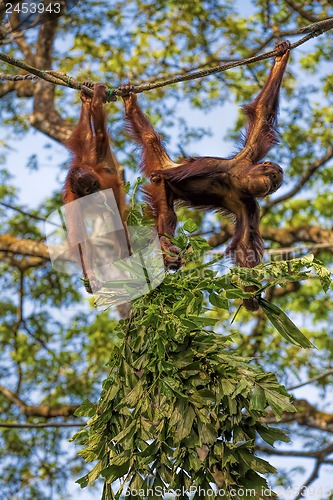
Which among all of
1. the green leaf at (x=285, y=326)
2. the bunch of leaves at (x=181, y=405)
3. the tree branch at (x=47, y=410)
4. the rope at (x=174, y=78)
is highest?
the rope at (x=174, y=78)

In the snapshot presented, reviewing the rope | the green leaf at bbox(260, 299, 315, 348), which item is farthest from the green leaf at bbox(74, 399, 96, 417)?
the rope

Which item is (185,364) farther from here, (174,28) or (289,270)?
→ (174,28)

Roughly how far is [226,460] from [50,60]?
5.80 meters

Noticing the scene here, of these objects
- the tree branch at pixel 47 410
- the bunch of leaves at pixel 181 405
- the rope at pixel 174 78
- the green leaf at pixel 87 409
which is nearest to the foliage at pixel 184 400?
the bunch of leaves at pixel 181 405

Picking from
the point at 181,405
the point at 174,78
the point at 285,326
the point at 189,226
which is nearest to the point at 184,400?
the point at 181,405

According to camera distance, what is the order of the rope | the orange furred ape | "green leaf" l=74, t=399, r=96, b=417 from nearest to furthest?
"green leaf" l=74, t=399, r=96, b=417, the rope, the orange furred ape

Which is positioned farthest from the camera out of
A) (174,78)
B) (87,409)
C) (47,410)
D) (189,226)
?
(47,410)

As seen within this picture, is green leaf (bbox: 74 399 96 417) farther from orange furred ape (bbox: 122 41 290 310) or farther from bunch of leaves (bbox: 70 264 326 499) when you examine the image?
orange furred ape (bbox: 122 41 290 310)

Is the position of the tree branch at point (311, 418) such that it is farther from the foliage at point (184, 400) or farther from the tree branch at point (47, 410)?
the foliage at point (184, 400)

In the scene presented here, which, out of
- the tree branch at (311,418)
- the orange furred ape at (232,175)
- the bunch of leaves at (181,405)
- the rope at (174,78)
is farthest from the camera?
the tree branch at (311,418)

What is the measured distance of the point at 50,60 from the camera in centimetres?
766

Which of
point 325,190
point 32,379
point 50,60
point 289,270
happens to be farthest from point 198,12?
point 289,270

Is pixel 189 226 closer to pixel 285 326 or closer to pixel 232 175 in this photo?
pixel 285 326

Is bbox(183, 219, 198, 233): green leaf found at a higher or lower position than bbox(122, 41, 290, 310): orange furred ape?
lower
